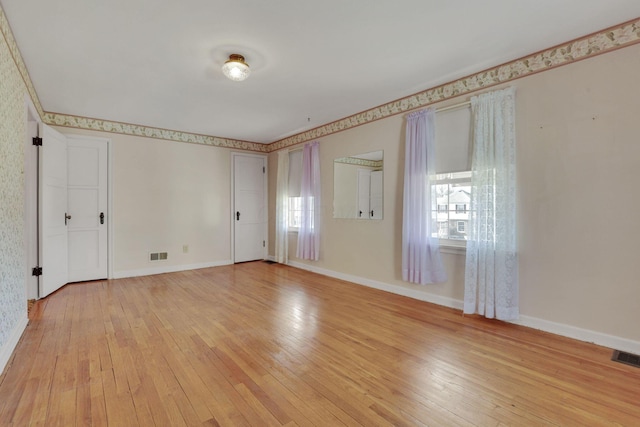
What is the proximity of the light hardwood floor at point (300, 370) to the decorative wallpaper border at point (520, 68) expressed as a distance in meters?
2.39

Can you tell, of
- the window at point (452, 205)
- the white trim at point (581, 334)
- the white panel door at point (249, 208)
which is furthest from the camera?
the white panel door at point (249, 208)

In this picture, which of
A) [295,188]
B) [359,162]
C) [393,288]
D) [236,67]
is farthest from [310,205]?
[236,67]

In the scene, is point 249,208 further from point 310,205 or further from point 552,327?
point 552,327

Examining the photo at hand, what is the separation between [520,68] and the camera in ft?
9.32

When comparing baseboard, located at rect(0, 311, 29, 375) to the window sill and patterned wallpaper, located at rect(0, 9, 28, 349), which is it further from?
the window sill

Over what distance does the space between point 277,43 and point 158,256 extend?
4192 mm

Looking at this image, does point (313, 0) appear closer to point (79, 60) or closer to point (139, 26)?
point (139, 26)

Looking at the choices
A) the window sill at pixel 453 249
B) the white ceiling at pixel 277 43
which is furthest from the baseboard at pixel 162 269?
the window sill at pixel 453 249

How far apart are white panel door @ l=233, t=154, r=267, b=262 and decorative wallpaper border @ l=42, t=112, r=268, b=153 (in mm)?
269

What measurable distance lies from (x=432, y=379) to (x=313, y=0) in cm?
264

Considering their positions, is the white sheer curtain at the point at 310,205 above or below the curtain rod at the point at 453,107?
below

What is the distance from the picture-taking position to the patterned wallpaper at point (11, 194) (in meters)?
2.17

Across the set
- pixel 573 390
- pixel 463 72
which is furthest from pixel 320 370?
pixel 463 72

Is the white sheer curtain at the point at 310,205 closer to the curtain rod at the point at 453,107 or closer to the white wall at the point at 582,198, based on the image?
the curtain rod at the point at 453,107
